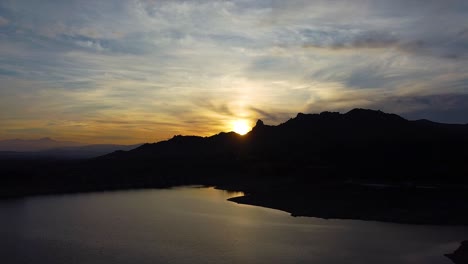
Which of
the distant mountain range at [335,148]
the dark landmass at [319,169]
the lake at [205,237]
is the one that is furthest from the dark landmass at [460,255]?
the distant mountain range at [335,148]

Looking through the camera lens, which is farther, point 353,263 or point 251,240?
point 251,240

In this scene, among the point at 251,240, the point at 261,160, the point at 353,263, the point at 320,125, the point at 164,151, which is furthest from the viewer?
the point at 164,151

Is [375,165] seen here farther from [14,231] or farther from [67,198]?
[14,231]

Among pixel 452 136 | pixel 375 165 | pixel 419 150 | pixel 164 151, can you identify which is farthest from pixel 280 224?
pixel 164 151

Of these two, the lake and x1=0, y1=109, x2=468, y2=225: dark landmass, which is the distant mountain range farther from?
the lake

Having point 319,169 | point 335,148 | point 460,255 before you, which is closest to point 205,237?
point 460,255

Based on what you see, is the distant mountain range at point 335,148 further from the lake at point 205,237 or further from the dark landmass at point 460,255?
the dark landmass at point 460,255
